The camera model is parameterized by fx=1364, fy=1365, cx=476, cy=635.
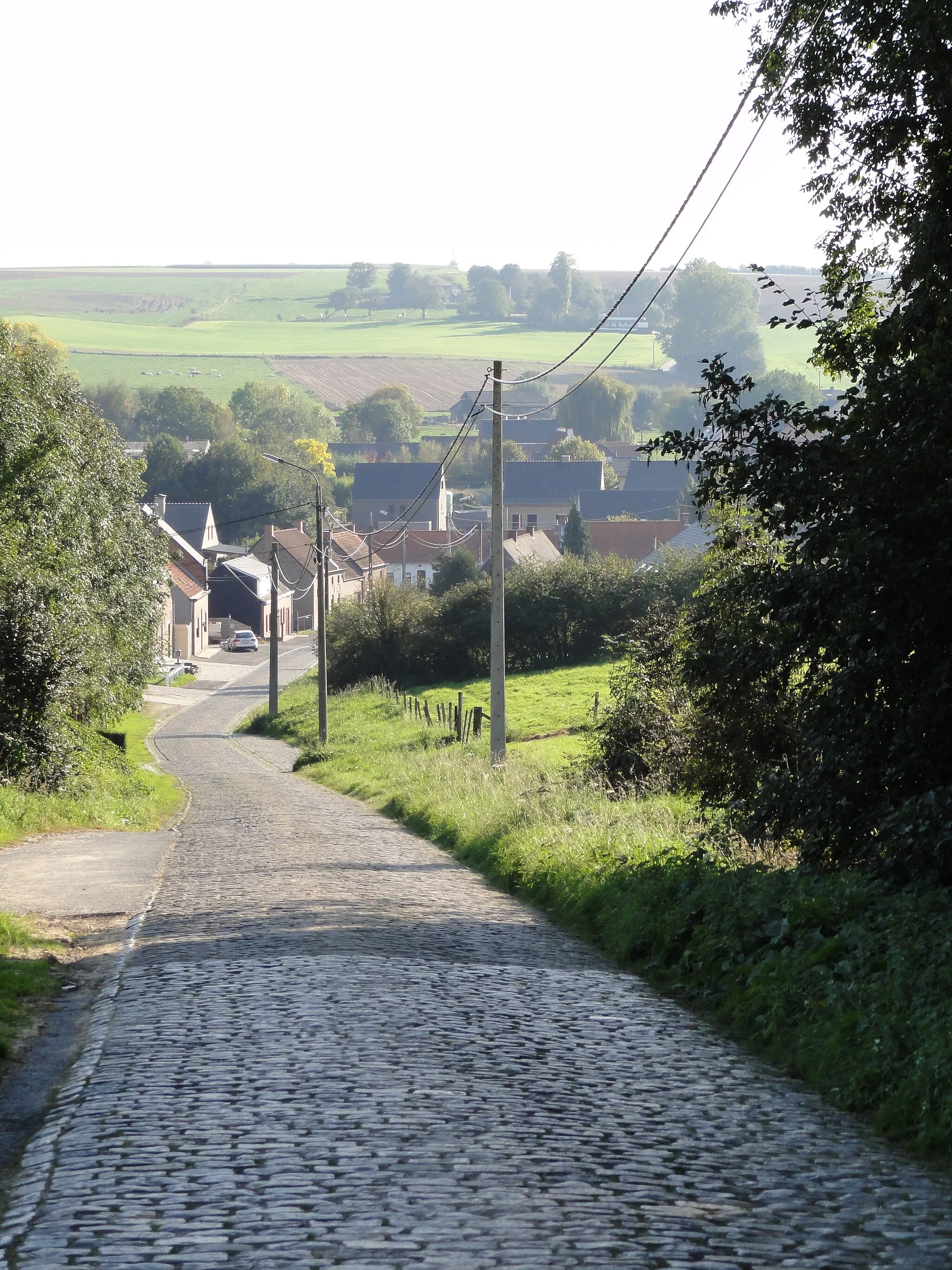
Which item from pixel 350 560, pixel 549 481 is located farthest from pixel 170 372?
pixel 350 560

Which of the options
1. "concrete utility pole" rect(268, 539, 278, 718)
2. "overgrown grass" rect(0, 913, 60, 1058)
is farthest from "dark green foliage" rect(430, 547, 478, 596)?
"overgrown grass" rect(0, 913, 60, 1058)

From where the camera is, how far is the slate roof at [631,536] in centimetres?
10262

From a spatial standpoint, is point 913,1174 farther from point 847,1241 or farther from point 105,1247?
point 105,1247

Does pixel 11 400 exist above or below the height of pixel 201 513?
above

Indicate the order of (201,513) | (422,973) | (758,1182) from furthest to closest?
(201,513)
(422,973)
(758,1182)

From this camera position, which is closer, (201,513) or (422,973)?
(422,973)

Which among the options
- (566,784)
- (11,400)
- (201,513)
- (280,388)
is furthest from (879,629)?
(280,388)

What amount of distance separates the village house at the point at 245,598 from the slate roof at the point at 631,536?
23715 millimetres

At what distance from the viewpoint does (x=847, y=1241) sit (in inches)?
195

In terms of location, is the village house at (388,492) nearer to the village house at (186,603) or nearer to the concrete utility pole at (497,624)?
the village house at (186,603)

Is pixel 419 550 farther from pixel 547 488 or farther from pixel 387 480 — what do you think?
pixel 547 488

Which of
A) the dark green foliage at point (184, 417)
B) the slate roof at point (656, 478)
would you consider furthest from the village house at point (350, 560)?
the dark green foliage at point (184, 417)

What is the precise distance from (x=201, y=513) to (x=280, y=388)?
6902 cm

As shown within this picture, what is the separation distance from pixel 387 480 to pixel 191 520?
104 feet
